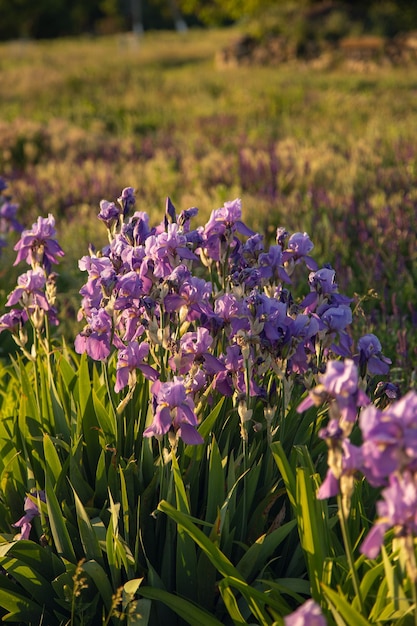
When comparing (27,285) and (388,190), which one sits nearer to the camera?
(27,285)

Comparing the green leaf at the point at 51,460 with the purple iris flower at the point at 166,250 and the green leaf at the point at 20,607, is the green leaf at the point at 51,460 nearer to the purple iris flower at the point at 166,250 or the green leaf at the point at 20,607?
the green leaf at the point at 20,607

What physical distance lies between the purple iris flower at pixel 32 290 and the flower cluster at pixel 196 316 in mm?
250

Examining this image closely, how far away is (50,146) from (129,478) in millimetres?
7891

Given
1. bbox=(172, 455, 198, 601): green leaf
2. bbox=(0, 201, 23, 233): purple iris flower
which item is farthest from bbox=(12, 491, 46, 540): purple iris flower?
bbox=(0, 201, 23, 233): purple iris flower

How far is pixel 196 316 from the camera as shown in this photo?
82.4 inches

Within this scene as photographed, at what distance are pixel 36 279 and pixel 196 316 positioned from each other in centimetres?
65

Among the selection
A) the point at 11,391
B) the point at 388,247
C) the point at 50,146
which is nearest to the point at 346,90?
the point at 50,146

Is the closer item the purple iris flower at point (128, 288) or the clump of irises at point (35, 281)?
the purple iris flower at point (128, 288)

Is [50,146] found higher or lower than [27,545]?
lower

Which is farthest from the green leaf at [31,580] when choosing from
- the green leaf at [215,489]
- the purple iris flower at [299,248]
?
the purple iris flower at [299,248]

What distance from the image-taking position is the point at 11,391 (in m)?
2.96

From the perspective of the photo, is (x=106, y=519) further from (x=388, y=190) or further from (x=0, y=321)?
(x=388, y=190)

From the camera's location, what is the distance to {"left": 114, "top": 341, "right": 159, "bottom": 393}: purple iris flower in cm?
207

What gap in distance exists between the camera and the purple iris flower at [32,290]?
7.95 feet
